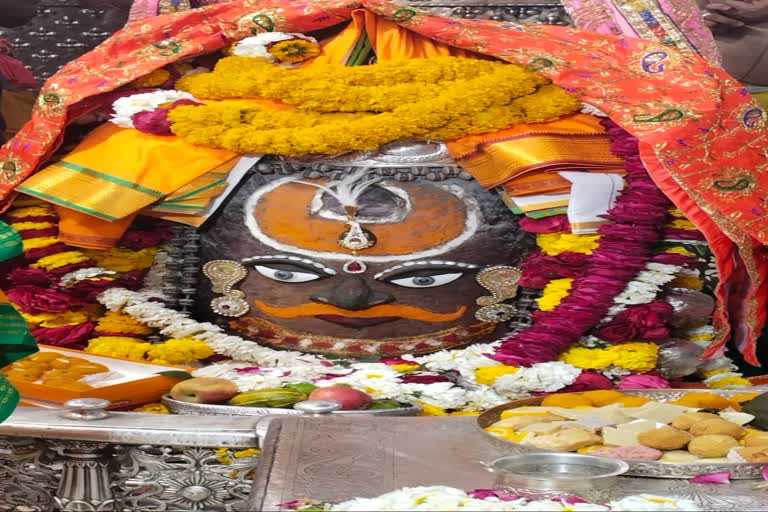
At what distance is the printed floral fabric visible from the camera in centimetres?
402

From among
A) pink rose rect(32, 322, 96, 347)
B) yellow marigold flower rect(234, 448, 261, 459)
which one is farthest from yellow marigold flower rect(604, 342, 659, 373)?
pink rose rect(32, 322, 96, 347)

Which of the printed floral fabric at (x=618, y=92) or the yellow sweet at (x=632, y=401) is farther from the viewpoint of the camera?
the printed floral fabric at (x=618, y=92)

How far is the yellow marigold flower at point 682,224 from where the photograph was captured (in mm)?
4180

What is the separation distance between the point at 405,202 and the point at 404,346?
506 millimetres

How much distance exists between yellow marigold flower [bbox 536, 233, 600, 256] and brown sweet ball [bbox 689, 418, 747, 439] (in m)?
1.27

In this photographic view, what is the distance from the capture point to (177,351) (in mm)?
4230

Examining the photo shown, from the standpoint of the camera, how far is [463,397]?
394cm

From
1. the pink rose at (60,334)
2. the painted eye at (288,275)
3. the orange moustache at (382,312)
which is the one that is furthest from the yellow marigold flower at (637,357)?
the pink rose at (60,334)

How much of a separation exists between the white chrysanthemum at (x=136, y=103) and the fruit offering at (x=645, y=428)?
5.63 ft

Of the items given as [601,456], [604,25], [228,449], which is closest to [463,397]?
[228,449]

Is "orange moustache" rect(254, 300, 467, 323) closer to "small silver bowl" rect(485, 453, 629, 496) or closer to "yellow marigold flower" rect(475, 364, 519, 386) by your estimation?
"yellow marigold flower" rect(475, 364, 519, 386)

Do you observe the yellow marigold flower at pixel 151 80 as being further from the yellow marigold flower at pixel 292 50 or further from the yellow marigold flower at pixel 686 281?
the yellow marigold flower at pixel 686 281

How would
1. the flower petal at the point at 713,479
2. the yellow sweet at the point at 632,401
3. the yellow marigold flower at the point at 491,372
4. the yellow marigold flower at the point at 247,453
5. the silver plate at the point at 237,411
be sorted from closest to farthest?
the flower petal at the point at 713,479
the yellow marigold flower at the point at 247,453
the yellow sweet at the point at 632,401
the silver plate at the point at 237,411
the yellow marigold flower at the point at 491,372

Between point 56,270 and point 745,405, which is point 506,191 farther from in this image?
point 56,270
